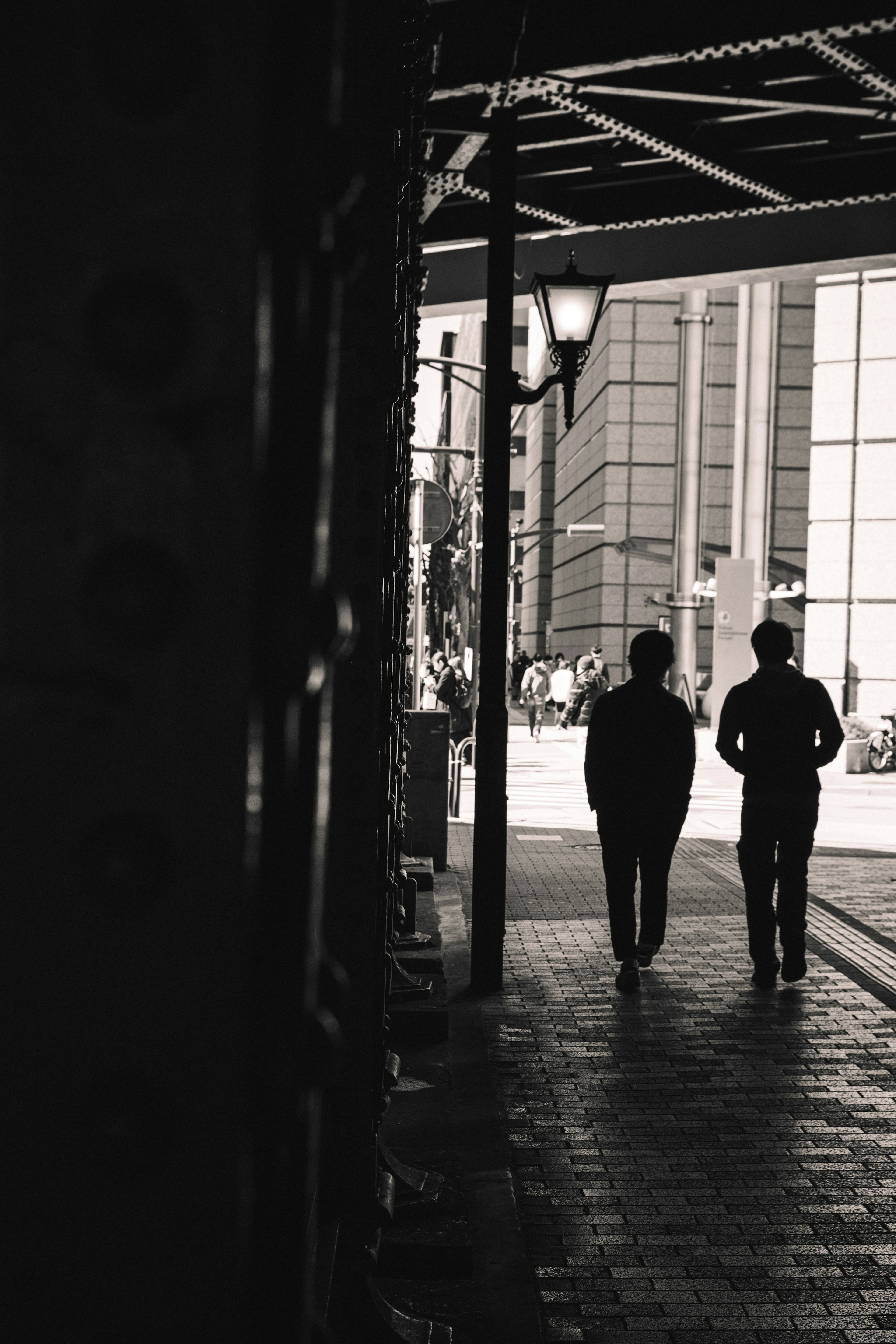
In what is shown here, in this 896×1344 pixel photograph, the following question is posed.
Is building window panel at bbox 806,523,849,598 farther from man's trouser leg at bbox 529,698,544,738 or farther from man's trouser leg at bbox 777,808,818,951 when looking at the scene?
man's trouser leg at bbox 777,808,818,951

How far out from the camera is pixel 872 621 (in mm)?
30156

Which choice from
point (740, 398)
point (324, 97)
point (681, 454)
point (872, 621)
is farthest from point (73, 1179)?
point (740, 398)

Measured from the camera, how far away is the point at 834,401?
3023 cm

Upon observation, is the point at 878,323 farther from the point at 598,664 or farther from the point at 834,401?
the point at 598,664

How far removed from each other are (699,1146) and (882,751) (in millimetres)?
22029

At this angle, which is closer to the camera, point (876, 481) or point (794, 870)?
point (794, 870)

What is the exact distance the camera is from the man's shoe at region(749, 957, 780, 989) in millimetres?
8141

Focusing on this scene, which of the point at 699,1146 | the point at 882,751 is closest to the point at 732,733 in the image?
the point at 699,1146

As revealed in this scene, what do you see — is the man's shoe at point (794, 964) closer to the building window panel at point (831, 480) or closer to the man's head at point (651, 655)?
the man's head at point (651, 655)

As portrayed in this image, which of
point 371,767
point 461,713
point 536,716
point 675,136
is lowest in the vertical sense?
point 536,716

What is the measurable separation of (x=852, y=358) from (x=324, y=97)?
30808mm

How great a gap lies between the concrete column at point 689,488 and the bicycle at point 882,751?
3760 millimetres

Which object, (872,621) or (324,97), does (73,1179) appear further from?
(872,621)


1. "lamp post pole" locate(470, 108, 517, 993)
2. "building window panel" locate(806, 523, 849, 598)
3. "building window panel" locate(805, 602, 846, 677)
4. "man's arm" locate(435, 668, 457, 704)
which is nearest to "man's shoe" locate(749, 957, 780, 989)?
"lamp post pole" locate(470, 108, 517, 993)
